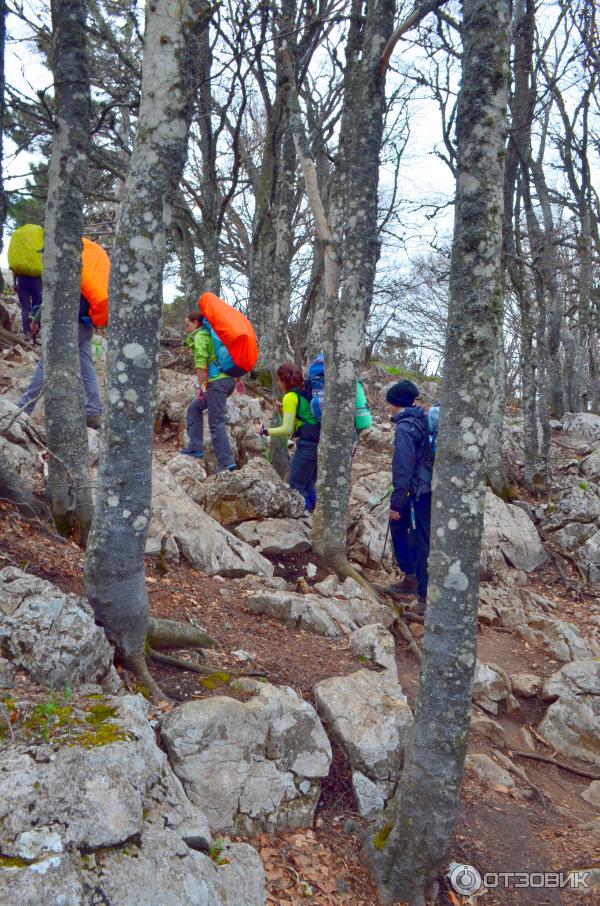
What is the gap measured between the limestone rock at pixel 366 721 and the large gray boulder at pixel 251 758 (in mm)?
211

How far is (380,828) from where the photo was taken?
11.5 ft

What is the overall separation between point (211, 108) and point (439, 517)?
11094 mm

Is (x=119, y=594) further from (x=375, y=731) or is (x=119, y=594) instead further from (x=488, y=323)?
(x=488, y=323)

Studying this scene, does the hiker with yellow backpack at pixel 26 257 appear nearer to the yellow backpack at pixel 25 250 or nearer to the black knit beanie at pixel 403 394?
the yellow backpack at pixel 25 250

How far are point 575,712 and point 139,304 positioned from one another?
17.0 feet

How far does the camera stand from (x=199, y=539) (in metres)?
6.41

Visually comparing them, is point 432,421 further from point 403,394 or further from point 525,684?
point 525,684

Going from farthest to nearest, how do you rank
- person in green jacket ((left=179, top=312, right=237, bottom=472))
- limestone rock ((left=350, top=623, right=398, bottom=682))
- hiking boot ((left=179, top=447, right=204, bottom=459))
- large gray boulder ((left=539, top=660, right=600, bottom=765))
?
hiking boot ((left=179, top=447, right=204, bottom=459))
person in green jacket ((left=179, top=312, right=237, bottom=472))
large gray boulder ((left=539, top=660, right=600, bottom=765))
limestone rock ((left=350, top=623, right=398, bottom=682))

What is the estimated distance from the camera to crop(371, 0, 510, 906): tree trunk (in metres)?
3.16

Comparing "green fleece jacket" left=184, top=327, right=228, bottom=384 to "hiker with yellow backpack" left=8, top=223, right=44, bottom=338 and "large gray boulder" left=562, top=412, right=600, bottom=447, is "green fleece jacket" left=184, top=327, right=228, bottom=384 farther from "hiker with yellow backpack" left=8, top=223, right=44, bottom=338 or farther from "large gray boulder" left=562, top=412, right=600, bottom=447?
"large gray boulder" left=562, top=412, right=600, bottom=447

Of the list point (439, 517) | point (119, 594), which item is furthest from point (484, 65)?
point (119, 594)

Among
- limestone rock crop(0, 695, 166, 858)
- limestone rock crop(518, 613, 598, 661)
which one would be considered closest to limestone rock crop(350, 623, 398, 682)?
limestone rock crop(518, 613, 598, 661)

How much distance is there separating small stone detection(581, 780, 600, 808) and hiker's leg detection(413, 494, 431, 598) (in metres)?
2.49

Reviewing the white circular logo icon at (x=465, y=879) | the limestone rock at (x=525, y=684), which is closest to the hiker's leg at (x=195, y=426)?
the limestone rock at (x=525, y=684)
